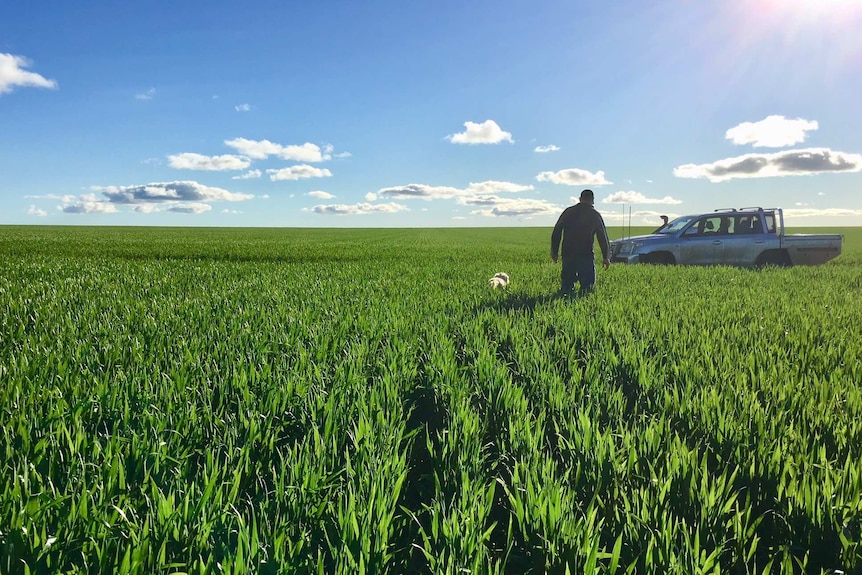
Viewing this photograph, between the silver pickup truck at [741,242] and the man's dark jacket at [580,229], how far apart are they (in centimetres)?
761

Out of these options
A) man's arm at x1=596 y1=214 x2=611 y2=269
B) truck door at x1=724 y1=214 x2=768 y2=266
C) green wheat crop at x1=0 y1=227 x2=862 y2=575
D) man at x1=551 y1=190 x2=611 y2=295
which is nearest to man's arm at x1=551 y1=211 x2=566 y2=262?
man at x1=551 y1=190 x2=611 y2=295

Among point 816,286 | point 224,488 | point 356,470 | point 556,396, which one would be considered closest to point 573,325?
point 556,396

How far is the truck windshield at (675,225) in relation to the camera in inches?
578

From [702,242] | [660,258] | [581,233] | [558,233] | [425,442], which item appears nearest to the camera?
[425,442]

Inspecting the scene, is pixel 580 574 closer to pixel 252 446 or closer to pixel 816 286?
pixel 252 446

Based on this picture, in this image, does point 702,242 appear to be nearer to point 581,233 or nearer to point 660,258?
point 660,258

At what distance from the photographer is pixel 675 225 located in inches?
596

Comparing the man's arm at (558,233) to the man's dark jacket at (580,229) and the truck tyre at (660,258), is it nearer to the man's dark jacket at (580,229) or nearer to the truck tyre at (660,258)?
the man's dark jacket at (580,229)

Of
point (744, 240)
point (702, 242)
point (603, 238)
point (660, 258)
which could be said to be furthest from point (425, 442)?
point (744, 240)

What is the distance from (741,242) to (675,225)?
179 centimetres

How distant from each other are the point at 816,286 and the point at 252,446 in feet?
38.1

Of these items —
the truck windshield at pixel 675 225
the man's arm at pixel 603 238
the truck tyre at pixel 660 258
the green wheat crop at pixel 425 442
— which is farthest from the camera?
the truck tyre at pixel 660 258

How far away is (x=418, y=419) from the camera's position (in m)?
3.77

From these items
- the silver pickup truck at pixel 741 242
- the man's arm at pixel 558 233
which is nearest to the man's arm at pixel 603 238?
the man's arm at pixel 558 233
